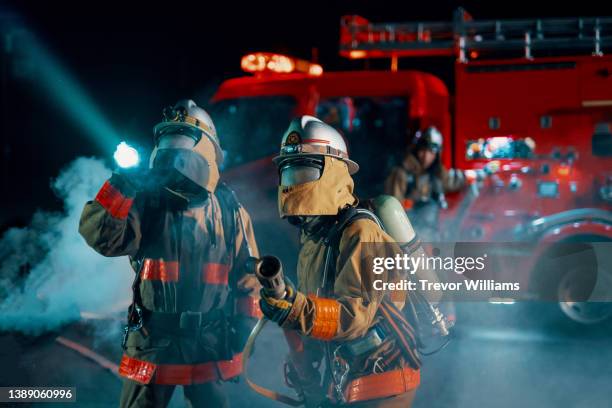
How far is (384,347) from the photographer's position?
312 cm

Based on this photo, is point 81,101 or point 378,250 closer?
point 378,250

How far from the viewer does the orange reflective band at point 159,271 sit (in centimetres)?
380

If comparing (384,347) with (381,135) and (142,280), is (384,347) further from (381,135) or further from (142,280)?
(381,135)

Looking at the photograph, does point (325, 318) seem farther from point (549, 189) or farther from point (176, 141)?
point (549, 189)

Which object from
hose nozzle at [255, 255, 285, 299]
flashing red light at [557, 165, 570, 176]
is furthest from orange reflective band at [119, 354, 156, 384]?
flashing red light at [557, 165, 570, 176]

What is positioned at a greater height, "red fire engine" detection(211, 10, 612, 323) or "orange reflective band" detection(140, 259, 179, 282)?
"red fire engine" detection(211, 10, 612, 323)

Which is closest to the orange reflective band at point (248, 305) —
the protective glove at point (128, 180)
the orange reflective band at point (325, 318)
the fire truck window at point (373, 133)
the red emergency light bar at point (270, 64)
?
the protective glove at point (128, 180)

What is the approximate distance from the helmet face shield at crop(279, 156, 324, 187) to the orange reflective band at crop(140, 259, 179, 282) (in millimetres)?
859

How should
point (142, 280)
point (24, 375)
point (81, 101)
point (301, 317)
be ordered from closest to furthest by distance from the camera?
point (301, 317) → point (142, 280) → point (24, 375) → point (81, 101)

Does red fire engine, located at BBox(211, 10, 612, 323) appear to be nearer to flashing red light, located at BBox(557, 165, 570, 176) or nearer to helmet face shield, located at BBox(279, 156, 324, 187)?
flashing red light, located at BBox(557, 165, 570, 176)

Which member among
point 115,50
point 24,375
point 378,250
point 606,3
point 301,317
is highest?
point 115,50

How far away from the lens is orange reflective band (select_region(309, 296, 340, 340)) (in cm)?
279

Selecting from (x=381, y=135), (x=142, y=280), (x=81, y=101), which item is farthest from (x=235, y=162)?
(x=81, y=101)

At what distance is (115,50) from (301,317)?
11826 millimetres
